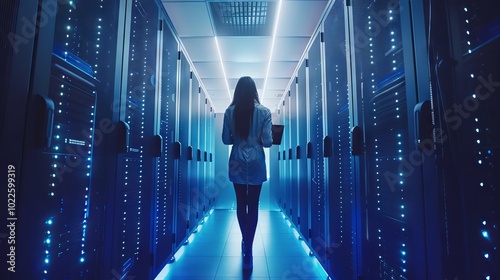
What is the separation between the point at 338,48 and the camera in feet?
5.33

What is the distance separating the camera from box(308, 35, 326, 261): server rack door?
202 centimetres

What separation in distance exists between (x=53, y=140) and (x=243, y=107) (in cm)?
152

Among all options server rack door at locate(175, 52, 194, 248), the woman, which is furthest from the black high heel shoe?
server rack door at locate(175, 52, 194, 248)

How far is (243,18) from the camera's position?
2803mm

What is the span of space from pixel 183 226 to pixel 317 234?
4.34ft

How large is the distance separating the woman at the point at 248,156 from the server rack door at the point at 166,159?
0.50m

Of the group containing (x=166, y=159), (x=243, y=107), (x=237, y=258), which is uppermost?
(x=243, y=107)

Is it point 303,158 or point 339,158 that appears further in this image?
point 303,158

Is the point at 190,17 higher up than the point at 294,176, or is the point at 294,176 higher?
the point at 190,17

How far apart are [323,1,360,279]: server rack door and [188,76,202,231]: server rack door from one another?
1.63 m

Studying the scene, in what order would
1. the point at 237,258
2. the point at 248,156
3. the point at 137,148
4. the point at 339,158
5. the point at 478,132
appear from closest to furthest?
the point at 478,132 → the point at 137,148 → the point at 339,158 → the point at 248,156 → the point at 237,258

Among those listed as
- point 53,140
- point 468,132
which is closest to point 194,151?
point 53,140

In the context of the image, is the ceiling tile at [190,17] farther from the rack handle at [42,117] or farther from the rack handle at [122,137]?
the rack handle at [42,117]

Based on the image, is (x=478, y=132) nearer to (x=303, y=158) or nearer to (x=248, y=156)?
(x=248, y=156)
